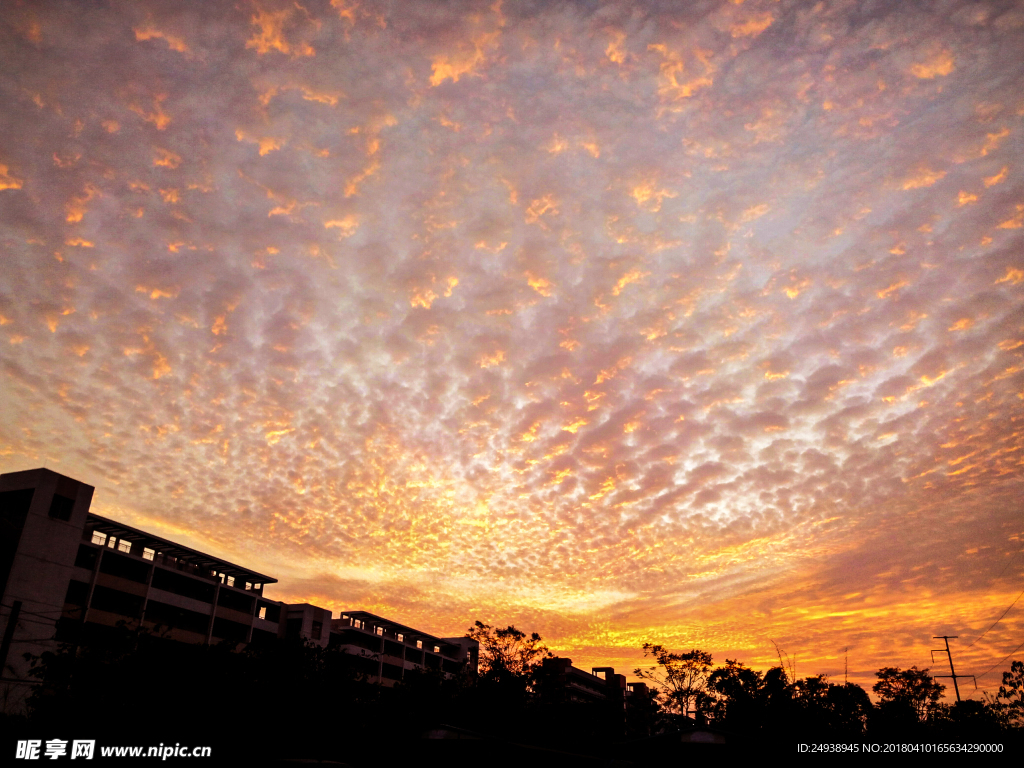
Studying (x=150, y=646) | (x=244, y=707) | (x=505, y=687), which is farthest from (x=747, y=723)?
(x=150, y=646)

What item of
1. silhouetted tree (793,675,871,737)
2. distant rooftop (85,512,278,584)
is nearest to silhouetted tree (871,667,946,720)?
silhouetted tree (793,675,871,737)

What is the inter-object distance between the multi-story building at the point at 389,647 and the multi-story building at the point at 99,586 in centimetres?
76

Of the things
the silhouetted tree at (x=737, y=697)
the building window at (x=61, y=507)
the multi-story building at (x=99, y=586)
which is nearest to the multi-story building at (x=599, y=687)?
the silhouetted tree at (x=737, y=697)

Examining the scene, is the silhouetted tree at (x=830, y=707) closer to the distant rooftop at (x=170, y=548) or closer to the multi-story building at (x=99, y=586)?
the multi-story building at (x=99, y=586)

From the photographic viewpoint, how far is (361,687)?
1651 inches

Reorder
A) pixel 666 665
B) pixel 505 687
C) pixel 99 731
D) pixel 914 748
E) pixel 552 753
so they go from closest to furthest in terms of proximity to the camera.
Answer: pixel 99 731
pixel 552 753
pixel 914 748
pixel 505 687
pixel 666 665

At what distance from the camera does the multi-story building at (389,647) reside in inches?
2803

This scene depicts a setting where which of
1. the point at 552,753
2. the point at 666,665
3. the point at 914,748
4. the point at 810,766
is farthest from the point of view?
the point at 666,665

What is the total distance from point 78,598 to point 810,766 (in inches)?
1823

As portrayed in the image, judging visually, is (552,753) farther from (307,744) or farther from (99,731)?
(99,731)

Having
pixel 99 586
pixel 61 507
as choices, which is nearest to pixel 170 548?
pixel 99 586

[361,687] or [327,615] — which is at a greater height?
[327,615]

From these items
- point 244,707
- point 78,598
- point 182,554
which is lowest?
point 244,707

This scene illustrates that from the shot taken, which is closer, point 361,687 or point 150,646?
point 150,646
